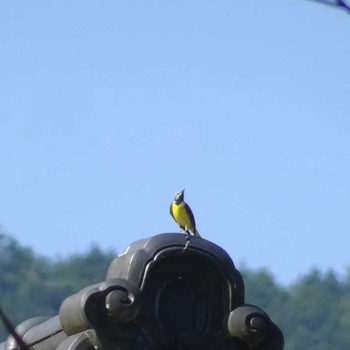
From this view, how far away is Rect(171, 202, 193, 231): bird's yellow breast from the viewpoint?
444 inches

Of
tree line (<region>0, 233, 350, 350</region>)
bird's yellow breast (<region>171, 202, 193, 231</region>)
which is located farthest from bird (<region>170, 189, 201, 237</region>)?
tree line (<region>0, 233, 350, 350</region>)

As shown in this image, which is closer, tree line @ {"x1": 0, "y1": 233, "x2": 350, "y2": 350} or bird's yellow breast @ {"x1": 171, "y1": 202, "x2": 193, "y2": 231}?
bird's yellow breast @ {"x1": 171, "y1": 202, "x2": 193, "y2": 231}

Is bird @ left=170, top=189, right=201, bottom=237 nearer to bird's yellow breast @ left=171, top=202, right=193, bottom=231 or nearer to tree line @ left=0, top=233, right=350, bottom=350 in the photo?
bird's yellow breast @ left=171, top=202, right=193, bottom=231

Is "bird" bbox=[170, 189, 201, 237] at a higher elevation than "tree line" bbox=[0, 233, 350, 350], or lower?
higher

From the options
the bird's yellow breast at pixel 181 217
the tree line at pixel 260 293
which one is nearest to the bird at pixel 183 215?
the bird's yellow breast at pixel 181 217

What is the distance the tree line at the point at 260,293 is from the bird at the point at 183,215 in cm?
5209

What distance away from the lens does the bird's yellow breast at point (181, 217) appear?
11.3m

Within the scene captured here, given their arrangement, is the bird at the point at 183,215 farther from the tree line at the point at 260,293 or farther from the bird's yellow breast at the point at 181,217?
the tree line at the point at 260,293

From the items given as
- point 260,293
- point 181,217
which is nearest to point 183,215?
point 181,217

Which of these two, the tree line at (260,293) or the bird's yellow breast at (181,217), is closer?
the bird's yellow breast at (181,217)

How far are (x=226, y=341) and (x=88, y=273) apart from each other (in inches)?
2551

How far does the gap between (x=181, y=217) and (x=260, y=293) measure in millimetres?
74463

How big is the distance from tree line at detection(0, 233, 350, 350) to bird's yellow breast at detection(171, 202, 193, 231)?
52181 mm

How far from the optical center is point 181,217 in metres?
11.3
